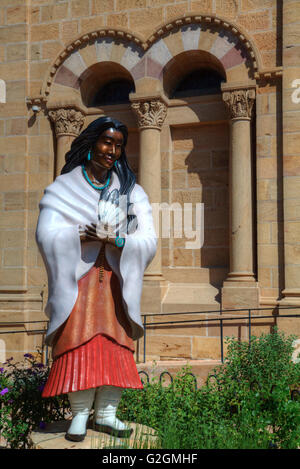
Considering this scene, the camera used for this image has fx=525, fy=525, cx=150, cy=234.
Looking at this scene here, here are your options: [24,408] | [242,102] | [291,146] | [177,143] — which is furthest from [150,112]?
[24,408]

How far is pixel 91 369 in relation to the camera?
155 inches

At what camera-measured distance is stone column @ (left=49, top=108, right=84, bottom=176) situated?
10.1m

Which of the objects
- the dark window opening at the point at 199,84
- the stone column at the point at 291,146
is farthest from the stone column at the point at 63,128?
the stone column at the point at 291,146

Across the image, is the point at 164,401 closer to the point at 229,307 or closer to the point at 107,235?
the point at 107,235

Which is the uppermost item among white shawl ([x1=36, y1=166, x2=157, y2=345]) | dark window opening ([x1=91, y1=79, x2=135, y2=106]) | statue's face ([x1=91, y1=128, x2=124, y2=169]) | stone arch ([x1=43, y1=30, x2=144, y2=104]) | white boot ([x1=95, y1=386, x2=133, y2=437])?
stone arch ([x1=43, y1=30, x2=144, y2=104])

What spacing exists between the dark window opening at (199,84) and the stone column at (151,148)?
75 cm

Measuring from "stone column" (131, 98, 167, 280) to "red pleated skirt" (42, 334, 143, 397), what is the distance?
5.38 m

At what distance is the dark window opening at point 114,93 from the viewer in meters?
10.7

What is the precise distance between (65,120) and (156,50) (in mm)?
2170

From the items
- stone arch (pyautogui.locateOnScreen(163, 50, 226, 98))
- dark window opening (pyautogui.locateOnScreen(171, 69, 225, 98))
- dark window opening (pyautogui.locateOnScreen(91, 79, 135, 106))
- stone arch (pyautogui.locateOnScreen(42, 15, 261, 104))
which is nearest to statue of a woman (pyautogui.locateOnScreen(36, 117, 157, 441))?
stone arch (pyautogui.locateOnScreen(42, 15, 261, 104))

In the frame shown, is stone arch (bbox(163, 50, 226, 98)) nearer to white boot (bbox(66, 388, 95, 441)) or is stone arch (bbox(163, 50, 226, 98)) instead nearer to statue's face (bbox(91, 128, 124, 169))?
statue's face (bbox(91, 128, 124, 169))

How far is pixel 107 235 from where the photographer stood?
13.6 ft

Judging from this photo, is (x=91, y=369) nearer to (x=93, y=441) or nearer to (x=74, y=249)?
(x=93, y=441)
